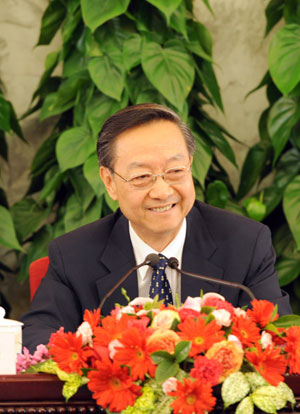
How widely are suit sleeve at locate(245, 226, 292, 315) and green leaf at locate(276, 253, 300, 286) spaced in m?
0.90

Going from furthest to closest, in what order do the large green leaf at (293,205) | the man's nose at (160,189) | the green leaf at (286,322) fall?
the large green leaf at (293,205)
the man's nose at (160,189)
the green leaf at (286,322)

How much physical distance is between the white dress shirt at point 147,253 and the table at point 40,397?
0.88m

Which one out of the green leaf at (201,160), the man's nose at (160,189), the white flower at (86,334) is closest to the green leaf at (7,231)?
the green leaf at (201,160)

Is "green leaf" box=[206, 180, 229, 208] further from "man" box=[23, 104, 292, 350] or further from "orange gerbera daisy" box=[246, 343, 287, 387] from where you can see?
"orange gerbera daisy" box=[246, 343, 287, 387]

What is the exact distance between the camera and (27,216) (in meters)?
3.35

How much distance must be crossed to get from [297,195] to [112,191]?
1125 millimetres

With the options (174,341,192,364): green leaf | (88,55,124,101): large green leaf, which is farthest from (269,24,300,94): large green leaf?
(174,341,192,364): green leaf

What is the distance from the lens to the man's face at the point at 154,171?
80.7 inches

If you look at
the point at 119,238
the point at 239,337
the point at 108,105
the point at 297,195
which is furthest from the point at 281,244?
the point at 239,337

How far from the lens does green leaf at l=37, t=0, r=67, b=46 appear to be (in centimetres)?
327

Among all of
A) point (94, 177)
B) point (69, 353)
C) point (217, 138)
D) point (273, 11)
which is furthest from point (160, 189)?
point (273, 11)

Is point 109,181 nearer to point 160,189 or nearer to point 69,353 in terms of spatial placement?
point 160,189

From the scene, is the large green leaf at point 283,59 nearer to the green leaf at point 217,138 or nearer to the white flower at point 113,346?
the green leaf at point 217,138

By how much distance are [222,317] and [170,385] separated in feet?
0.51
